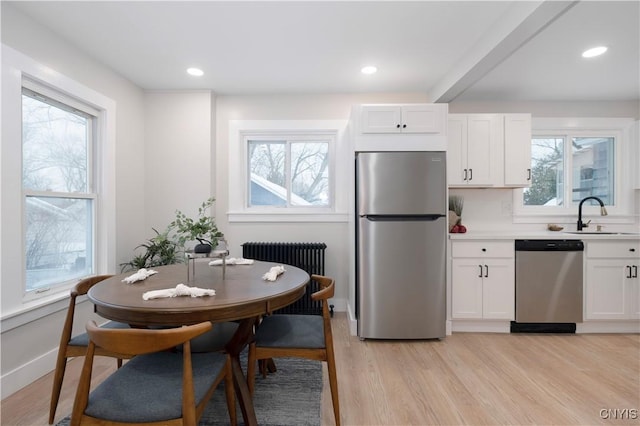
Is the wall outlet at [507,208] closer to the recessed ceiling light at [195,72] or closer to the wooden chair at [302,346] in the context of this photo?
the wooden chair at [302,346]

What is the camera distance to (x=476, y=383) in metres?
2.07

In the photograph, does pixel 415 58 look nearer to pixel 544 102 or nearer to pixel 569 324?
pixel 544 102

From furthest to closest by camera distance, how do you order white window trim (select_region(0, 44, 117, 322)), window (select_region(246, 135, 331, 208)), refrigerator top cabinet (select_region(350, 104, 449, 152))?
window (select_region(246, 135, 331, 208))
refrigerator top cabinet (select_region(350, 104, 449, 152))
white window trim (select_region(0, 44, 117, 322))

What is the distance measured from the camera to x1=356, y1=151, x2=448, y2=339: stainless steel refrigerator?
2719mm

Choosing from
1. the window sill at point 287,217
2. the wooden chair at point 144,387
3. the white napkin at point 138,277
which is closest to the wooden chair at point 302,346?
the wooden chair at point 144,387

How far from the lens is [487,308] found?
292 centimetres

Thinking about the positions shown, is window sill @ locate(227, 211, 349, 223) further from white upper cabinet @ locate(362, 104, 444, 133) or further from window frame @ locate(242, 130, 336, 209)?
white upper cabinet @ locate(362, 104, 444, 133)

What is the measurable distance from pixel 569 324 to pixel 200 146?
13.7 ft

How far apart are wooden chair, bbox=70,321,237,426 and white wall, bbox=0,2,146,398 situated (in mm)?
1348

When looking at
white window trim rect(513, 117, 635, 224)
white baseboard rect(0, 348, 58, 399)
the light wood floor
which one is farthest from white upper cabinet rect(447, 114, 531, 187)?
white baseboard rect(0, 348, 58, 399)

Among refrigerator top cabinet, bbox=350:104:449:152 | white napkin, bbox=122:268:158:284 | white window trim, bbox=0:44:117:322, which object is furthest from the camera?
refrigerator top cabinet, bbox=350:104:449:152

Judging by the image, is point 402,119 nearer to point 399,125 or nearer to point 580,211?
point 399,125

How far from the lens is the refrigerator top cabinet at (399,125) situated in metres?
2.83

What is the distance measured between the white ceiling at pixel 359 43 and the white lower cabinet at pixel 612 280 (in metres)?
1.72
